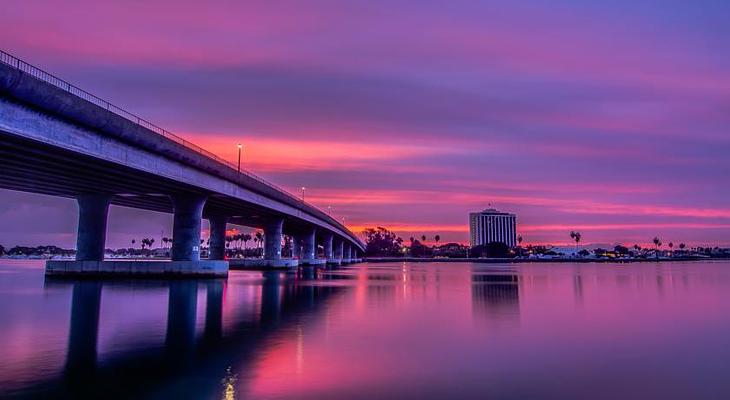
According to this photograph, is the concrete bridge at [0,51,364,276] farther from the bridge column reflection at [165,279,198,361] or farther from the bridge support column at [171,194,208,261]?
the bridge column reflection at [165,279,198,361]

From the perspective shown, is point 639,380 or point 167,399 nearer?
point 167,399

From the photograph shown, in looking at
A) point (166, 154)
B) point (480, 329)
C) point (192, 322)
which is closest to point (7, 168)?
point (166, 154)

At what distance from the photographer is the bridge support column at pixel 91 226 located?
58.5 metres

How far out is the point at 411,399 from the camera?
1109cm

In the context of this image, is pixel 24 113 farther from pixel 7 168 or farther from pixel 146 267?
pixel 146 267

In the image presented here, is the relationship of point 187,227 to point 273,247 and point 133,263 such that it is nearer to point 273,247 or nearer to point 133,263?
point 133,263

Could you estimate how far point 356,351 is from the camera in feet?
Result: 54.8

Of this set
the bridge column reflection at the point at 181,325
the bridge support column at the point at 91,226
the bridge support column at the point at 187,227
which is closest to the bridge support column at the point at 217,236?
the bridge support column at the point at 91,226

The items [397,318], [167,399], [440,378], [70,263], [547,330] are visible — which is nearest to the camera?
[167,399]

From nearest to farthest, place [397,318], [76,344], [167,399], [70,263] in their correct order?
1. [167,399]
2. [76,344]
3. [397,318]
4. [70,263]

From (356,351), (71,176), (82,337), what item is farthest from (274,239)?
(356,351)

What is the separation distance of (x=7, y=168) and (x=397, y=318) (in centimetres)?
3685

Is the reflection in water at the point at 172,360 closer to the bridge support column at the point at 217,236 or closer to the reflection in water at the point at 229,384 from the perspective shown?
the reflection in water at the point at 229,384

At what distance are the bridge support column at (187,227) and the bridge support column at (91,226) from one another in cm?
788
